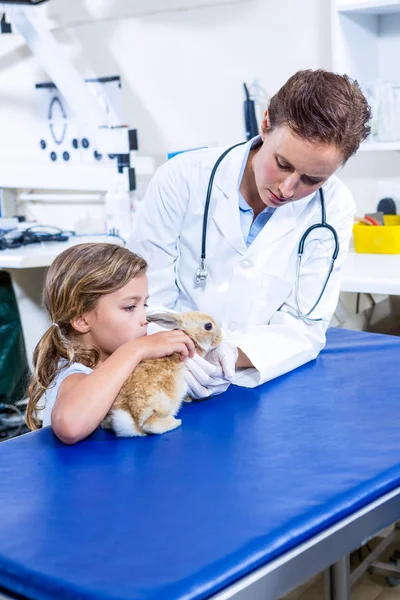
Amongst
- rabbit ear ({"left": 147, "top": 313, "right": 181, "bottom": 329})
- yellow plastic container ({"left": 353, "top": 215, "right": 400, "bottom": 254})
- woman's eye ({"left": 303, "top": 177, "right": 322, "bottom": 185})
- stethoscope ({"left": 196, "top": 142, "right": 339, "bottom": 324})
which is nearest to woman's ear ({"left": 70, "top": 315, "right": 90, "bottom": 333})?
rabbit ear ({"left": 147, "top": 313, "right": 181, "bottom": 329})

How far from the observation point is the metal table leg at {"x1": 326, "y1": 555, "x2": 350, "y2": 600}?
1354 millimetres

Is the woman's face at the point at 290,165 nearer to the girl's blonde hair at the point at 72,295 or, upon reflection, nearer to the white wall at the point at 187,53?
the girl's blonde hair at the point at 72,295

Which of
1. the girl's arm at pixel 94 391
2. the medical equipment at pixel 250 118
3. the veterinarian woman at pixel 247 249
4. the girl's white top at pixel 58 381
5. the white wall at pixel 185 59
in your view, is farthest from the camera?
the medical equipment at pixel 250 118

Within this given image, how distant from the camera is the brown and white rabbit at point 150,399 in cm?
116

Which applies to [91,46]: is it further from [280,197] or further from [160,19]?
[280,197]

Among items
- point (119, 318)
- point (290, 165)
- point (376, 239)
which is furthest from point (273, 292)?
point (376, 239)

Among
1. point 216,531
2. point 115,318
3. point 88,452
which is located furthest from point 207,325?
point 216,531

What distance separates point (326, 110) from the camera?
4.33 ft

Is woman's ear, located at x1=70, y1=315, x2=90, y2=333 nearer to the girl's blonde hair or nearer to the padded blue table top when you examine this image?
the girl's blonde hair

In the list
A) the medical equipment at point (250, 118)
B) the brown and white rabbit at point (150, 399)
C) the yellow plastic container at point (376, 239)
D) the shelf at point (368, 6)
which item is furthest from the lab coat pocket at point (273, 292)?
the medical equipment at point (250, 118)

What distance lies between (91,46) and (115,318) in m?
2.29

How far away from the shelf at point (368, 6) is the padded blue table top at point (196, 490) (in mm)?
1470

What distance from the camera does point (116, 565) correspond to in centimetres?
81

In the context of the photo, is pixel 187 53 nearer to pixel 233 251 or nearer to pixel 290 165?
pixel 233 251
